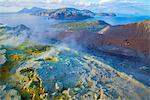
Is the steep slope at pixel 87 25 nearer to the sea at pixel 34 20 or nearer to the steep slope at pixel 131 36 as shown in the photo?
→ the sea at pixel 34 20

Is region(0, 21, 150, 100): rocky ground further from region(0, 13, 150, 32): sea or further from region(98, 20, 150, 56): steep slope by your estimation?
region(0, 13, 150, 32): sea

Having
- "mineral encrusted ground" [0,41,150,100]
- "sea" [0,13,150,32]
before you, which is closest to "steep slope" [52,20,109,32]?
"sea" [0,13,150,32]

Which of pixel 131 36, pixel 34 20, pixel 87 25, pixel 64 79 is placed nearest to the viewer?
pixel 64 79

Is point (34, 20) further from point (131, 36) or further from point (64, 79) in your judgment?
point (64, 79)

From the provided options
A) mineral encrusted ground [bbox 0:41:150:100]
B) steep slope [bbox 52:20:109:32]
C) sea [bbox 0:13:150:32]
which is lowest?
mineral encrusted ground [bbox 0:41:150:100]

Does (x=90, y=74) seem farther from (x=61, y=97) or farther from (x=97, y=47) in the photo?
(x=97, y=47)

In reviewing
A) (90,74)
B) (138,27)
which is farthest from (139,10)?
(90,74)

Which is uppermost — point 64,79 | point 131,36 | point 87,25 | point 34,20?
point 34,20

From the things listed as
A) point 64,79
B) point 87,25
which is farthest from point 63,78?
point 87,25

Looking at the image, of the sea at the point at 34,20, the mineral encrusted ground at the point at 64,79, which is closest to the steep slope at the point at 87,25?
the sea at the point at 34,20

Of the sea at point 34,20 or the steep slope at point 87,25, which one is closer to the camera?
the sea at point 34,20

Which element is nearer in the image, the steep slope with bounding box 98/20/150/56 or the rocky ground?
the rocky ground
